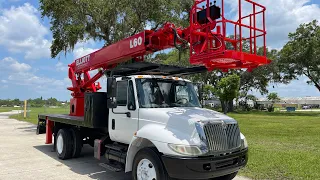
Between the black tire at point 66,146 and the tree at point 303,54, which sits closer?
the black tire at point 66,146

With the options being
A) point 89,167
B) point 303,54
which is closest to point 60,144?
point 89,167

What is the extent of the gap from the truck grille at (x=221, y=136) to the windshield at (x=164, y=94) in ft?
4.35

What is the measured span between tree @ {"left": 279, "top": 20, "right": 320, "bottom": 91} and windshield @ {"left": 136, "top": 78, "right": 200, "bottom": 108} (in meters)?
40.9

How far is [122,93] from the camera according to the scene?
657 cm

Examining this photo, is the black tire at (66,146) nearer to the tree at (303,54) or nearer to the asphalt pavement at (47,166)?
the asphalt pavement at (47,166)

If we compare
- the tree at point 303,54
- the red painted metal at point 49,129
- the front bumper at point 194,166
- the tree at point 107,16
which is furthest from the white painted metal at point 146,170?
the tree at point 303,54

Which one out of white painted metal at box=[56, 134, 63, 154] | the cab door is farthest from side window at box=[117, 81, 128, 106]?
white painted metal at box=[56, 134, 63, 154]

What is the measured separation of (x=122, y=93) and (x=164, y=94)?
920mm

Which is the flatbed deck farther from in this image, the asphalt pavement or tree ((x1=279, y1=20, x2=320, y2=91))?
tree ((x1=279, y1=20, x2=320, y2=91))

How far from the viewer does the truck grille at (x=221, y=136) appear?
17.5 feet

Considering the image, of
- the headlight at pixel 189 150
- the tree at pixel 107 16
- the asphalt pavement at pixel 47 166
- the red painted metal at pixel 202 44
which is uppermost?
the tree at pixel 107 16

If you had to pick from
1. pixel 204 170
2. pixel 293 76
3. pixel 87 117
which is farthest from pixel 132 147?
pixel 293 76

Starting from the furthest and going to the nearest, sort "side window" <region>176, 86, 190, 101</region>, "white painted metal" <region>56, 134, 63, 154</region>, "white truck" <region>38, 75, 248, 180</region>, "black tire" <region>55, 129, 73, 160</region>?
"white painted metal" <region>56, 134, 63, 154</region>
"black tire" <region>55, 129, 73, 160</region>
"side window" <region>176, 86, 190, 101</region>
"white truck" <region>38, 75, 248, 180</region>

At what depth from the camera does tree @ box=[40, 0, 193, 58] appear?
53.2ft
